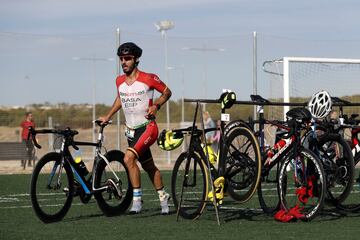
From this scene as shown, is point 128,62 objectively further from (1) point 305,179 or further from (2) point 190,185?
(1) point 305,179

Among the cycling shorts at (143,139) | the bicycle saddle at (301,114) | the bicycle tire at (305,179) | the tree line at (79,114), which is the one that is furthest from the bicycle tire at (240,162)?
the tree line at (79,114)

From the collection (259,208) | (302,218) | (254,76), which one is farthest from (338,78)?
(302,218)

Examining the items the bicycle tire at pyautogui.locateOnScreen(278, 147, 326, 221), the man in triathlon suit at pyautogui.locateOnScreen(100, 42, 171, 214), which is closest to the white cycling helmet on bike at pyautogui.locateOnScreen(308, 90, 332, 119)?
the bicycle tire at pyautogui.locateOnScreen(278, 147, 326, 221)

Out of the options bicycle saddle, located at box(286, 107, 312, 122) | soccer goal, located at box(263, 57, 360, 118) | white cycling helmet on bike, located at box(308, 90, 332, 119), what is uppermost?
soccer goal, located at box(263, 57, 360, 118)

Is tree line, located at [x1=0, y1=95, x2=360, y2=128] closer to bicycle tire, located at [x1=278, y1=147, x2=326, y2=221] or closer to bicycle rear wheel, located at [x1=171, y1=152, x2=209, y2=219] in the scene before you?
bicycle rear wheel, located at [x1=171, y1=152, x2=209, y2=219]

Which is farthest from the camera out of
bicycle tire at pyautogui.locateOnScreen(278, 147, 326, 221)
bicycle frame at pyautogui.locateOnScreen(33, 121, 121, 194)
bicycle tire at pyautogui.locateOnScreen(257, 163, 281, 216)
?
bicycle frame at pyautogui.locateOnScreen(33, 121, 121, 194)

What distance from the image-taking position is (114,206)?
11734 mm

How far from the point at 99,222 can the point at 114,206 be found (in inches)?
37.3

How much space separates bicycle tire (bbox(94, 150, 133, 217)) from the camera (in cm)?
1159

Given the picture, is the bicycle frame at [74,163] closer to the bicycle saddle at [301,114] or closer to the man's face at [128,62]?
the man's face at [128,62]

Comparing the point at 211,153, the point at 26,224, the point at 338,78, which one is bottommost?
the point at 26,224

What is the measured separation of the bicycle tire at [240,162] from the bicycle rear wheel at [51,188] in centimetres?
178

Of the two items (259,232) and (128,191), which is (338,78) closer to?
(128,191)

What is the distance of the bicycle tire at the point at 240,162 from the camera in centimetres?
1052
